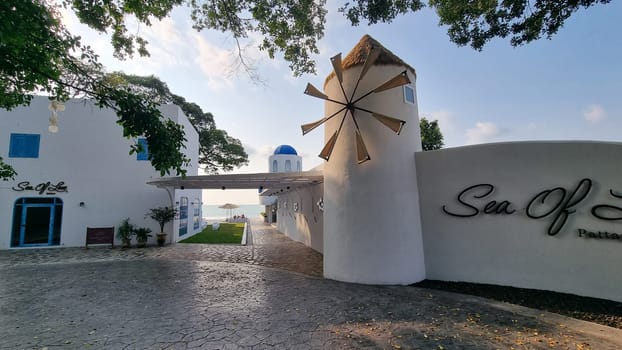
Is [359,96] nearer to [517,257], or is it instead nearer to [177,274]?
[517,257]

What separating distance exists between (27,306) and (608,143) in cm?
1137

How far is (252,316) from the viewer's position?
4.54 m

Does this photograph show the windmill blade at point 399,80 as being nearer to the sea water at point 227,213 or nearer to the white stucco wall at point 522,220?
the white stucco wall at point 522,220

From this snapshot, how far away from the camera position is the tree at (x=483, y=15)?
522 cm

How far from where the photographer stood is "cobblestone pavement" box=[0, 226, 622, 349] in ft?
12.2

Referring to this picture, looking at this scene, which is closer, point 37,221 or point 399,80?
point 399,80

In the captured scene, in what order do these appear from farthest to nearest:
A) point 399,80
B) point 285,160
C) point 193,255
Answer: point 285,160
point 193,255
point 399,80

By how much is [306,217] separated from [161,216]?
258 inches

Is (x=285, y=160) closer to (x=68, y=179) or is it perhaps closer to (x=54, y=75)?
(x=68, y=179)

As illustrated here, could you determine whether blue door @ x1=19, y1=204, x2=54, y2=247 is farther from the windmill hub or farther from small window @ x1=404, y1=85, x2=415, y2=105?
small window @ x1=404, y1=85, x2=415, y2=105

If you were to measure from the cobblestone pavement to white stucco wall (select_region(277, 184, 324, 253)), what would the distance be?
348 centimetres

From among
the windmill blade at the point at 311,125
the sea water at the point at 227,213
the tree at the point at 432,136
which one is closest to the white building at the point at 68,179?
the windmill blade at the point at 311,125

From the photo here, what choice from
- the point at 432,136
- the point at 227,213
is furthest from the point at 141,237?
the point at 227,213

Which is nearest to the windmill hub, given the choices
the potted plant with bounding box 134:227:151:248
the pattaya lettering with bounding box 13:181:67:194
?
the potted plant with bounding box 134:227:151:248
